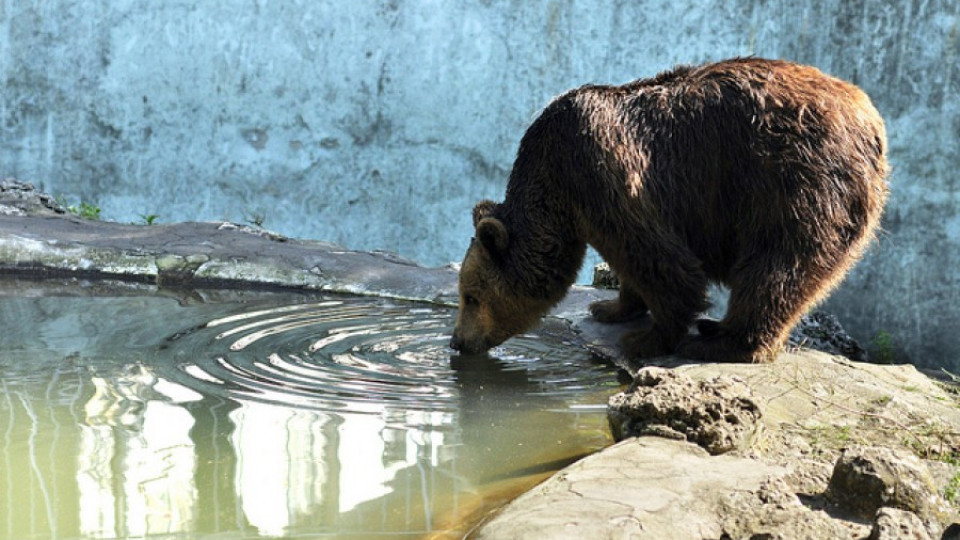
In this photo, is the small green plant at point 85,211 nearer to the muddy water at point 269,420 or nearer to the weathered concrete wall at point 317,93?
the weathered concrete wall at point 317,93

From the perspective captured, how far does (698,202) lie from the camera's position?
18.9 ft

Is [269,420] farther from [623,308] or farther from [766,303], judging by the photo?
[623,308]

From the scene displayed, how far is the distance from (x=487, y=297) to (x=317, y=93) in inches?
224

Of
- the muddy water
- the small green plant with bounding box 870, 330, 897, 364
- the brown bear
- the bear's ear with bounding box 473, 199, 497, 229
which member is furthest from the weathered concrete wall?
the brown bear

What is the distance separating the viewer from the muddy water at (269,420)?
3.50 meters

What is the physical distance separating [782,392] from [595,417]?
84cm

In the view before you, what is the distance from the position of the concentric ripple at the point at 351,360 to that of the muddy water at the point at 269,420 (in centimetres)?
2

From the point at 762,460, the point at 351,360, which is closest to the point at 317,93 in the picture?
the point at 351,360

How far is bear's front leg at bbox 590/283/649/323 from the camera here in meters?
6.54

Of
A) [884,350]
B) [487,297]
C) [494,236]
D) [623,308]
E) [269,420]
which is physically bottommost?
[884,350]

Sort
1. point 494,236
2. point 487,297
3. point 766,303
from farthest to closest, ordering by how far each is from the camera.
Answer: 1. point 487,297
2. point 494,236
3. point 766,303

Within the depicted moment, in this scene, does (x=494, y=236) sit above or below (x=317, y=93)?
below

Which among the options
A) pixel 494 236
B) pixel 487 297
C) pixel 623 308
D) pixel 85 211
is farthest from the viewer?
pixel 85 211

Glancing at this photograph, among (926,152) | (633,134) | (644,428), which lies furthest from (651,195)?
(926,152)
